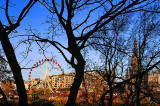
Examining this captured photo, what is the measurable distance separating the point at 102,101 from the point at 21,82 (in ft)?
3.79

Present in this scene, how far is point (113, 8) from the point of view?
2887mm

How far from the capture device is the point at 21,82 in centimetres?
236

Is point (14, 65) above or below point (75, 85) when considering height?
above

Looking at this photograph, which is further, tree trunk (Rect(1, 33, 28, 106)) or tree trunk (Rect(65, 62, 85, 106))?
tree trunk (Rect(65, 62, 85, 106))

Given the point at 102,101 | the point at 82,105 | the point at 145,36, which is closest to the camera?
the point at 102,101

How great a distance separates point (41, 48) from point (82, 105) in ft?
37.1

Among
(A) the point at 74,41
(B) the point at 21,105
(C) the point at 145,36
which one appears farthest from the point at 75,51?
(C) the point at 145,36

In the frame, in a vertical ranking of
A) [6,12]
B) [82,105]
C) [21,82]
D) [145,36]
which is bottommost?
[82,105]

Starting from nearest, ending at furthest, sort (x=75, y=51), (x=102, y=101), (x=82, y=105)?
(x=102, y=101) < (x=75, y=51) < (x=82, y=105)

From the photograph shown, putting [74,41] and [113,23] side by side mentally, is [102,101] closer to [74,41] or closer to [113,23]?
[74,41]

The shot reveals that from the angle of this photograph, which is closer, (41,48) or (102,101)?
(102,101)

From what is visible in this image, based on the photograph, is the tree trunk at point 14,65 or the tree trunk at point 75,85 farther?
the tree trunk at point 75,85

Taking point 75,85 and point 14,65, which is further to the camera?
point 75,85

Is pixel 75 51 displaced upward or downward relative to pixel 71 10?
downward
